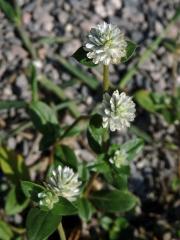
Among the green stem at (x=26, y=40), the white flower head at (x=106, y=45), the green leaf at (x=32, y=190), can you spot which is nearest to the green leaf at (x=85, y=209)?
the green leaf at (x=32, y=190)

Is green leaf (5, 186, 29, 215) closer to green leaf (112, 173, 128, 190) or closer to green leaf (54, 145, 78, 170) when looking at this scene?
green leaf (54, 145, 78, 170)

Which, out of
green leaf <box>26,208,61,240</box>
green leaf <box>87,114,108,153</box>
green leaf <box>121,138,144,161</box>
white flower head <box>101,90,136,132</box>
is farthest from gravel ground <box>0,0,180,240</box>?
white flower head <box>101,90,136,132</box>

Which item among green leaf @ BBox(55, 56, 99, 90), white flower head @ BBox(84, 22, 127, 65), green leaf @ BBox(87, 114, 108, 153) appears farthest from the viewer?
green leaf @ BBox(55, 56, 99, 90)

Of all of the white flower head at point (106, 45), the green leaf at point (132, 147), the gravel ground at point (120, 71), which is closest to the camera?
the white flower head at point (106, 45)

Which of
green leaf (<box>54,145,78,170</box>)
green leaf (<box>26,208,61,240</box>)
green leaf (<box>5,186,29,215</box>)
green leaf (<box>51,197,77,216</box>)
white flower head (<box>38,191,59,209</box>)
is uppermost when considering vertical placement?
white flower head (<box>38,191,59,209</box>)

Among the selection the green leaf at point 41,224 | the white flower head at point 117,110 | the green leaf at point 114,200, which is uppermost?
the white flower head at point 117,110

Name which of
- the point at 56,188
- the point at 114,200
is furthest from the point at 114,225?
the point at 56,188

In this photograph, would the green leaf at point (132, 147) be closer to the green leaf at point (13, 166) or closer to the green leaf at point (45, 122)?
the green leaf at point (45, 122)

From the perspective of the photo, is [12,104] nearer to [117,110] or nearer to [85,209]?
[85,209]
